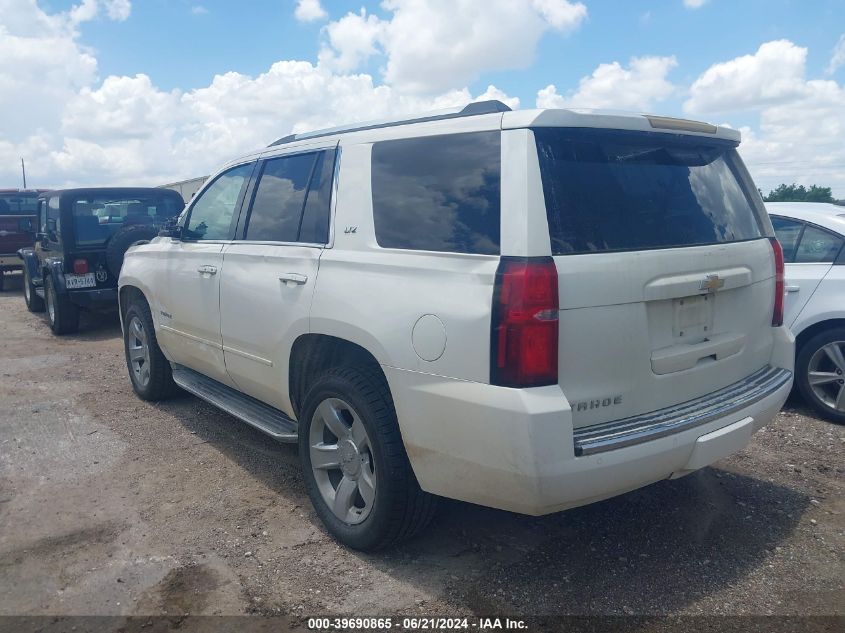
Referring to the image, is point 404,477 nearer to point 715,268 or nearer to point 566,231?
point 566,231

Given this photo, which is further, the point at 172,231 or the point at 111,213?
the point at 111,213

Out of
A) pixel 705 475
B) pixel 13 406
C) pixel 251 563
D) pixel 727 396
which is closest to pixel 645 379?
pixel 727 396

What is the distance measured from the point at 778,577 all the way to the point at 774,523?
1.89ft

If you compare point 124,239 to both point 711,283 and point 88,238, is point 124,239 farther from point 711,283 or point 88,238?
point 711,283

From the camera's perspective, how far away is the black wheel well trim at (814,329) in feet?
16.7

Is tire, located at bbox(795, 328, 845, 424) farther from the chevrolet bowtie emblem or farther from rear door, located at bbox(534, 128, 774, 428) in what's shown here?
the chevrolet bowtie emblem

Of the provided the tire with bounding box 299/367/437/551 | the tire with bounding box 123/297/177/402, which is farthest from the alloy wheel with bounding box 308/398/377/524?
the tire with bounding box 123/297/177/402

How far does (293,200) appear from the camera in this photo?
13.0 feet

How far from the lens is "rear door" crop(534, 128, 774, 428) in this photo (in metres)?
2.70

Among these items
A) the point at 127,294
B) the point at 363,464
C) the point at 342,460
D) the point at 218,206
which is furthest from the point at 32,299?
the point at 363,464

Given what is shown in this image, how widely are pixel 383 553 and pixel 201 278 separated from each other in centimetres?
227

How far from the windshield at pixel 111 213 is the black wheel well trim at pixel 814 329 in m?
7.53

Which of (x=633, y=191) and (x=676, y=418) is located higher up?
(x=633, y=191)

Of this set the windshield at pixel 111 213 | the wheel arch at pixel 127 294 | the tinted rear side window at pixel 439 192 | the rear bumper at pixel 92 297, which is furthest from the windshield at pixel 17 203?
the tinted rear side window at pixel 439 192
